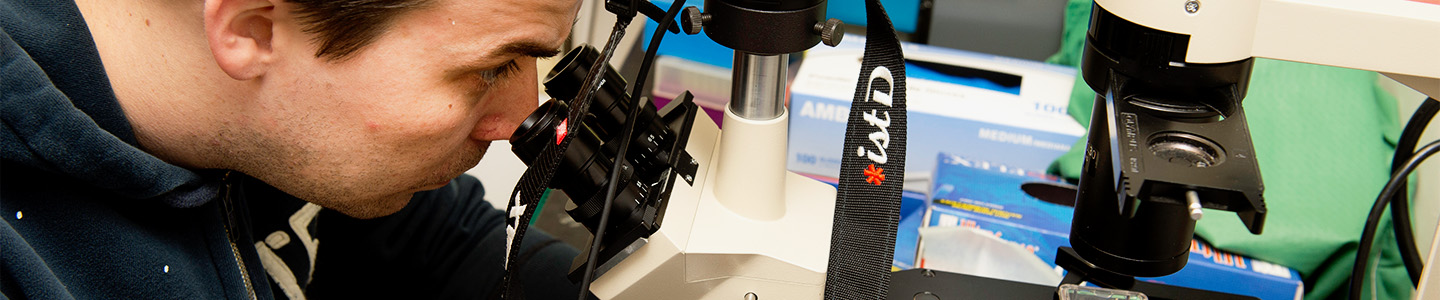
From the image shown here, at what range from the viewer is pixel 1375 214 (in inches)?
38.3

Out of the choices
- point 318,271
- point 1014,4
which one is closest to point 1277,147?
point 1014,4

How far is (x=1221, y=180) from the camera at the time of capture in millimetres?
590

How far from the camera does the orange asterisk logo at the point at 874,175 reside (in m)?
0.75

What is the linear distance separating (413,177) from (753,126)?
1.16 ft

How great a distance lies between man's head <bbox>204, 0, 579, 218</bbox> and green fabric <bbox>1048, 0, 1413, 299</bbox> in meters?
0.75

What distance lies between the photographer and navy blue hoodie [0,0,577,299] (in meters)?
0.72

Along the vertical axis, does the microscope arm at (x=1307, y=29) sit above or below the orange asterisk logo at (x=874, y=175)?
above

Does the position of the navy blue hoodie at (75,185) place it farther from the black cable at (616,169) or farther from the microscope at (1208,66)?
the microscope at (1208,66)

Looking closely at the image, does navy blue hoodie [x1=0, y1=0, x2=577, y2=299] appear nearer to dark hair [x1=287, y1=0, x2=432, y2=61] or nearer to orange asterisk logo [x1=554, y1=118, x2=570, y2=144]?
dark hair [x1=287, y1=0, x2=432, y2=61]

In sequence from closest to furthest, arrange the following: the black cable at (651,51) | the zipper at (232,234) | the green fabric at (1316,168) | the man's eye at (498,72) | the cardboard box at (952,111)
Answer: the black cable at (651,51), the man's eye at (498,72), the zipper at (232,234), the green fabric at (1316,168), the cardboard box at (952,111)

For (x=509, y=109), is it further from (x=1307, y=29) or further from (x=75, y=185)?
(x=1307, y=29)

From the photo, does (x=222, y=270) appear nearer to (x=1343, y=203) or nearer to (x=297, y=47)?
(x=297, y=47)

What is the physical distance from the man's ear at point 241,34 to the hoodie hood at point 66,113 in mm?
108

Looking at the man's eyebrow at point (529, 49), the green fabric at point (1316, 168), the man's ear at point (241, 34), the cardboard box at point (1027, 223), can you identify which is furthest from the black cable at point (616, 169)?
the green fabric at point (1316, 168)
